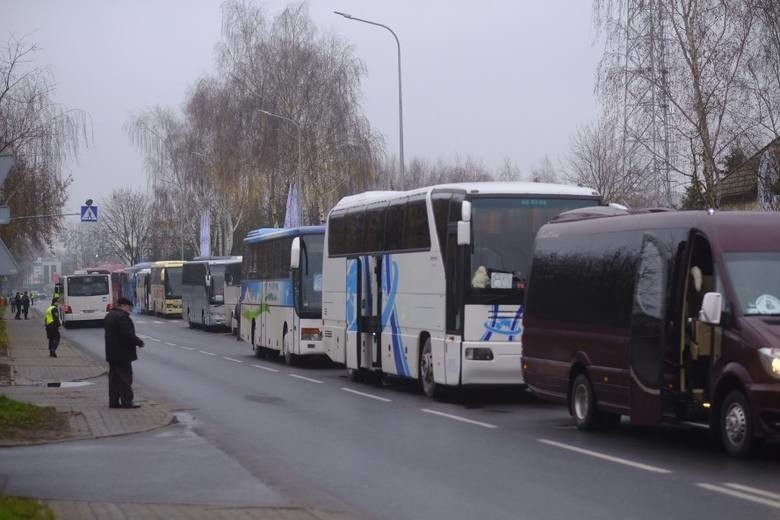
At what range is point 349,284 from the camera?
26.0 meters

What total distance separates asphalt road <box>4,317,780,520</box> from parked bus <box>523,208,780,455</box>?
1.54 feet

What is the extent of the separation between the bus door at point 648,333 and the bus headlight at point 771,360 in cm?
155

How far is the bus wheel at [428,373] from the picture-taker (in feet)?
71.7

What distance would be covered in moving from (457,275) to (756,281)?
282 inches

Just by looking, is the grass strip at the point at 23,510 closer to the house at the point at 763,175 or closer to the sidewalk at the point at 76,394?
the sidewalk at the point at 76,394

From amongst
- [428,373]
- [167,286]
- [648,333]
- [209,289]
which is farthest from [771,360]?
[167,286]

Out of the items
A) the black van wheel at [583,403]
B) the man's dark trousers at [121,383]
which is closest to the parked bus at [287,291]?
the man's dark trousers at [121,383]

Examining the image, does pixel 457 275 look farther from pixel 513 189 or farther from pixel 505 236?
pixel 513 189

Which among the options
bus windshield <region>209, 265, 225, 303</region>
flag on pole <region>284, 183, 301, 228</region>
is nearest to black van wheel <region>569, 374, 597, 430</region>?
bus windshield <region>209, 265, 225, 303</region>

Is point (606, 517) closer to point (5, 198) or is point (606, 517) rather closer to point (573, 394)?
point (573, 394)

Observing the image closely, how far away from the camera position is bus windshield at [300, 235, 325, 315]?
31.0 meters

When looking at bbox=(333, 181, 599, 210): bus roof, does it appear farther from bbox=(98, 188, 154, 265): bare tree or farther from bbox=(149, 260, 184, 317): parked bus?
bbox=(98, 188, 154, 265): bare tree

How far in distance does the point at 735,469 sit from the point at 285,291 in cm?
2033

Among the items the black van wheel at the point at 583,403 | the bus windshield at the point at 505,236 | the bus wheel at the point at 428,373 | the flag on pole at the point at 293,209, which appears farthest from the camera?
the flag on pole at the point at 293,209
